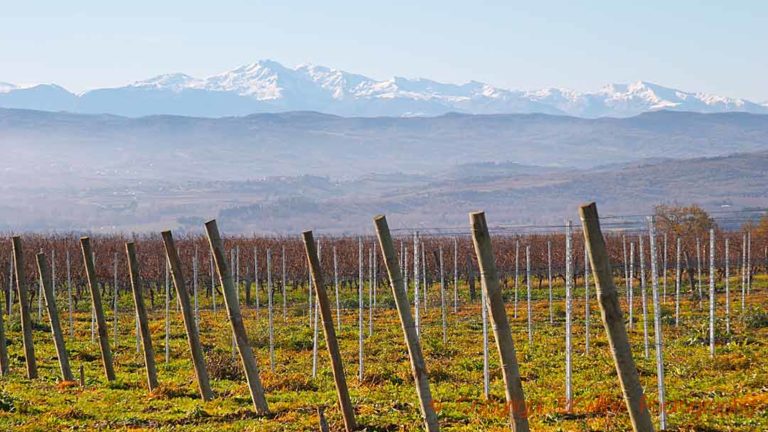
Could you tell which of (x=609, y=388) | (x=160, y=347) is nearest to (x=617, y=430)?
(x=609, y=388)

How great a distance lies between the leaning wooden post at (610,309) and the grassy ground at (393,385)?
4.35 meters

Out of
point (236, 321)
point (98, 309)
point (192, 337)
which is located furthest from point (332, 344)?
point (98, 309)

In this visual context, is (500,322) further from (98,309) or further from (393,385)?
(98,309)

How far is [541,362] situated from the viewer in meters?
24.8

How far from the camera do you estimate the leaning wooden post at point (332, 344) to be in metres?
13.9

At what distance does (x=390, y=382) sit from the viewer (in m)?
20.8

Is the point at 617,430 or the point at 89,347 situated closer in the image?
the point at 617,430

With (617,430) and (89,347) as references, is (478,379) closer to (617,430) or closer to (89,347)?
(617,430)

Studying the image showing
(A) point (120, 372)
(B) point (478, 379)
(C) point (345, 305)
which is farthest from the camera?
(C) point (345, 305)

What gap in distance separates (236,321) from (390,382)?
5682mm

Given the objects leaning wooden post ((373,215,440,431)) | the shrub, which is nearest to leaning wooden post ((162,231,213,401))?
the shrub

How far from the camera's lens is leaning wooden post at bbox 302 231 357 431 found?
13.9m

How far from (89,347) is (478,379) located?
13.6 meters

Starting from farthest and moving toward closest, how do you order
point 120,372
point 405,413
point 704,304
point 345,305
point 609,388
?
point 345,305 < point 704,304 < point 120,372 < point 609,388 < point 405,413
